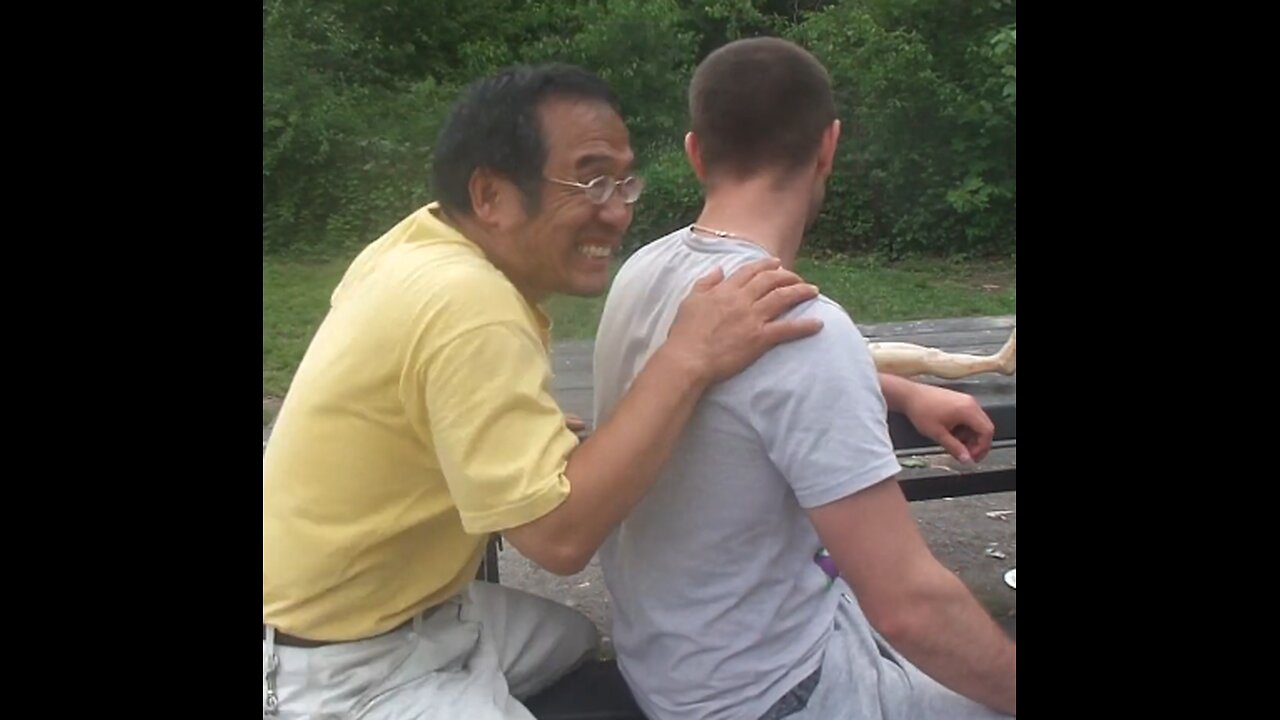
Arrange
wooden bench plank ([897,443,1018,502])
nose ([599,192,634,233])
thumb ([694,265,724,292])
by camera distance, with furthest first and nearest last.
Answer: wooden bench plank ([897,443,1018,502])
nose ([599,192,634,233])
thumb ([694,265,724,292])

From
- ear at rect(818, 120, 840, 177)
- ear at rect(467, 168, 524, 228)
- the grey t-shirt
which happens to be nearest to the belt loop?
the grey t-shirt

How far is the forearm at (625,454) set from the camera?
1438 mm

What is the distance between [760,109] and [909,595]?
0.63m

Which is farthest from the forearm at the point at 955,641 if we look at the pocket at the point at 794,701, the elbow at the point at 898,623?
the pocket at the point at 794,701

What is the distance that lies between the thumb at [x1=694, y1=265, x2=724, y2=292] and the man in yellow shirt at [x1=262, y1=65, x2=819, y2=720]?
12 millimetres

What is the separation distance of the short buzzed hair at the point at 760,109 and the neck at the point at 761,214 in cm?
2

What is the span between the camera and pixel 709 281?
1561 mm

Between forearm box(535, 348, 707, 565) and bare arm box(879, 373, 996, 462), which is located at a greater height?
forearm box(535, 348, 707, 565)

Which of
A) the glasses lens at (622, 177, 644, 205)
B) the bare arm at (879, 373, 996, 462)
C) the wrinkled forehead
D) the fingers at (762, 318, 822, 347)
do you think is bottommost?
the bare arm at (879, 373, 996, 462)

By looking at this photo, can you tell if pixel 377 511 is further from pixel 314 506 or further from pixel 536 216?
pixel 536 216

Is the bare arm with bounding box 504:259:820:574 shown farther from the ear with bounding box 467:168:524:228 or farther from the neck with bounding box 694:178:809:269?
the ear with bounding box 467:168:524:228

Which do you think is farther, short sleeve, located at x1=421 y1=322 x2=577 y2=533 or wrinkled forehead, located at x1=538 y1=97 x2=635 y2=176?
wrinkled forehead, located at x1=538 y1=97 x2=635 y2=176

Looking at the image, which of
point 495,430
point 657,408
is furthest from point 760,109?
point 495,430

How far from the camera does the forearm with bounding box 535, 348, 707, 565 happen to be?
4.72 ft
